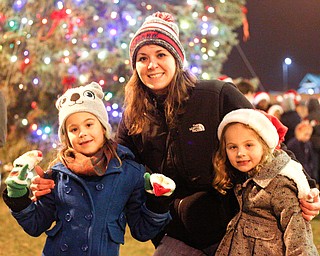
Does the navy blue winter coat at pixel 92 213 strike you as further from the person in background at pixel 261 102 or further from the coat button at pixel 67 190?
the person in background at pixel 261 102

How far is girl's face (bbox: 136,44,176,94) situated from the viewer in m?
3.09

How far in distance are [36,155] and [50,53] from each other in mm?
5273

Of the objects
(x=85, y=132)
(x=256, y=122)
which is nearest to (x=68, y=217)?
(x=85, y=132)

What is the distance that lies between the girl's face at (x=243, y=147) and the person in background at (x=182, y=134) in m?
0.13

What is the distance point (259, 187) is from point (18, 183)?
1285mm

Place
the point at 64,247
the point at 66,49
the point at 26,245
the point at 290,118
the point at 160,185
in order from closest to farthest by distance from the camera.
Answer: the point at 160,185 → the point at 64,247 → the point at 26,245 → the point at 66,49 → the point at 290,118

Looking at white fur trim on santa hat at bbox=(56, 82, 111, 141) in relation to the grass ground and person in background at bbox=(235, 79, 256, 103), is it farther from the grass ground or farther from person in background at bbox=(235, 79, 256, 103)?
person in background at bbox=(235, 79, 256, 103)

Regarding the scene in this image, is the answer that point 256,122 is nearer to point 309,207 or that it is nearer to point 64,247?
point 309,207

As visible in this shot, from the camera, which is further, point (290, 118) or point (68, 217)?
point (290, 118)

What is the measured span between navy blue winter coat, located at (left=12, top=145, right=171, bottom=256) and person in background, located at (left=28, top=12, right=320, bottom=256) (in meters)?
0.26

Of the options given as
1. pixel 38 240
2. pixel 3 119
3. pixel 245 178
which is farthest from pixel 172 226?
pixel 38 240

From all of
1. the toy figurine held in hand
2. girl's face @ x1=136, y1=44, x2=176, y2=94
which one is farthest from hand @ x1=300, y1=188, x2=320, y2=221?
the toy figurine held in hand

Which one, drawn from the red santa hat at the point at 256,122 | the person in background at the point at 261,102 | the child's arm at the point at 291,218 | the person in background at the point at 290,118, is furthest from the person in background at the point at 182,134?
the person in background at the point at 290,118

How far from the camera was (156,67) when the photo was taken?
10.1 ft
